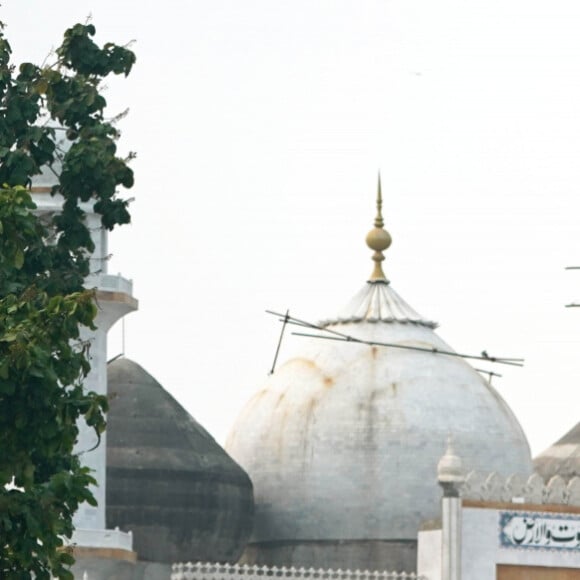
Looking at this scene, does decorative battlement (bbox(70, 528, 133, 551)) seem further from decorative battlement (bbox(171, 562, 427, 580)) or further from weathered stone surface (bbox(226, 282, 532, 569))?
weathered stone surface (bbox(226, 282, 532, 569))

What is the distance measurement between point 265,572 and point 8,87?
44.2 feet

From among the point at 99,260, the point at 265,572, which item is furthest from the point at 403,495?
the point at 99,260

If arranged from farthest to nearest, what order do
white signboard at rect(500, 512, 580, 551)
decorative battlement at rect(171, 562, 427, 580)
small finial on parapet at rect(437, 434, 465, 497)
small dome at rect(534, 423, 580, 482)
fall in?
small dome at rect(534, 423, 580, 482) < white signboard at rect(500, 512, 580, 551) < small finial on parapet at rect(437, 434, 465, 497) < decorative battlement at rect(171, 562, 427, 580)

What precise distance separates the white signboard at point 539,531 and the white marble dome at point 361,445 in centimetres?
410

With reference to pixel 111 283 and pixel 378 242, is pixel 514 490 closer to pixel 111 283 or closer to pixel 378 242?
pixel 111 283

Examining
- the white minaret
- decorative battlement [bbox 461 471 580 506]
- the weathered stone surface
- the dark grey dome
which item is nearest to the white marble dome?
the weathered stone surface

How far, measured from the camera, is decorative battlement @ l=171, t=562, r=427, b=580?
1496 inches

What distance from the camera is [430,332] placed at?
4609 cm

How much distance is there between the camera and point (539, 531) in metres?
39.4

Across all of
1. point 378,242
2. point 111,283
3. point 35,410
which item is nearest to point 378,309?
point 378,242

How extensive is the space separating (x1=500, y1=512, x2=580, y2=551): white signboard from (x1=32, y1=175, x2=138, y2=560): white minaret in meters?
5.74

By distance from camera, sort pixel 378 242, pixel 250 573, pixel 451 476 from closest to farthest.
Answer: pixel 451 476, pixel 250 573, pixel 378 242

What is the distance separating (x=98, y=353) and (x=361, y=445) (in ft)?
24.5

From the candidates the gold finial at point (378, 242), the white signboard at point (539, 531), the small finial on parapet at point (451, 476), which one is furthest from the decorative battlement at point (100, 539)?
the gold finial at point (378, 242)
